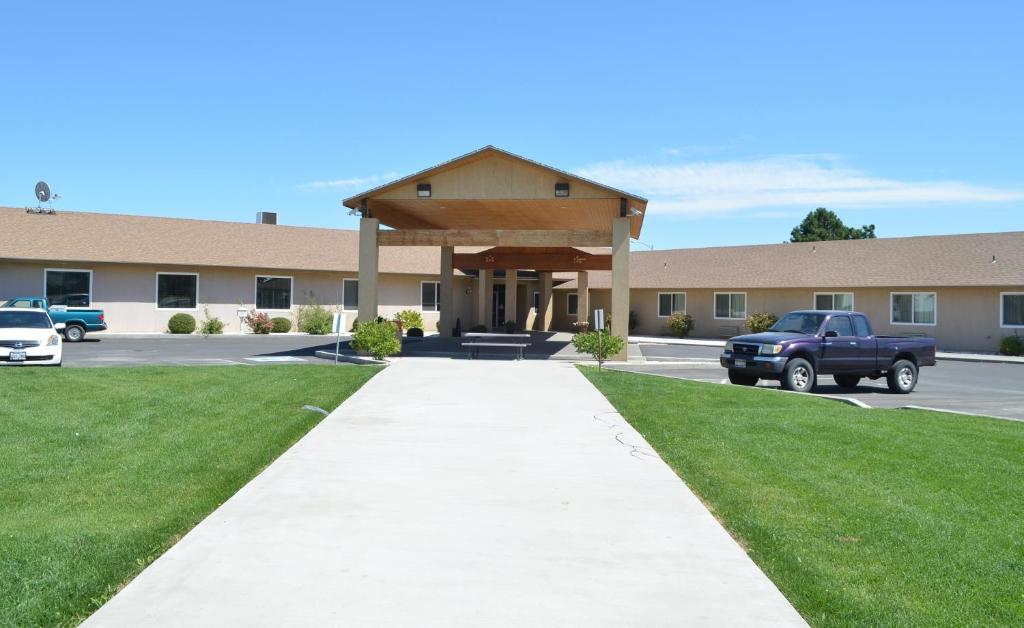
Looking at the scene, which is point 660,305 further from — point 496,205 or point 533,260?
point 496,205

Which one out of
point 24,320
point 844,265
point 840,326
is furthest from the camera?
point 844,265

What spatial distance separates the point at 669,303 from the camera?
43.3m

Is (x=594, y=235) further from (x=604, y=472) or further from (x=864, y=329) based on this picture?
(x=604, y=472)

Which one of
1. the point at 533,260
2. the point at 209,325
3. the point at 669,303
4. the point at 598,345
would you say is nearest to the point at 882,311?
the point at 669,303

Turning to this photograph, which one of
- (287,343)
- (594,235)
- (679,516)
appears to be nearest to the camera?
(679,516)

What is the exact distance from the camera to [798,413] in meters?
12.7

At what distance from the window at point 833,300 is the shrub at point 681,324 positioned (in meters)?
6.33

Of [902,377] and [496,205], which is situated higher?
[496,205]

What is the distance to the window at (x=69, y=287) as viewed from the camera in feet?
109

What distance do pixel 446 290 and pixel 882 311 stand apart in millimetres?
19105

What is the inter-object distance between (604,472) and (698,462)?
122cm

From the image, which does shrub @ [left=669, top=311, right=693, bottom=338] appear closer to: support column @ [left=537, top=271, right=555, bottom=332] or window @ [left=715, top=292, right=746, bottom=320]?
window @ [left=715, top=292, right=746, bottom=320]

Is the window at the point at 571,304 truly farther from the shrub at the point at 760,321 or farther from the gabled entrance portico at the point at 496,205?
the gabled entrance portico at the point at 496,205

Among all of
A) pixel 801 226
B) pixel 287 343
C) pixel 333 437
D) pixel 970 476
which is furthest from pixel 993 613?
pixel 801 226
